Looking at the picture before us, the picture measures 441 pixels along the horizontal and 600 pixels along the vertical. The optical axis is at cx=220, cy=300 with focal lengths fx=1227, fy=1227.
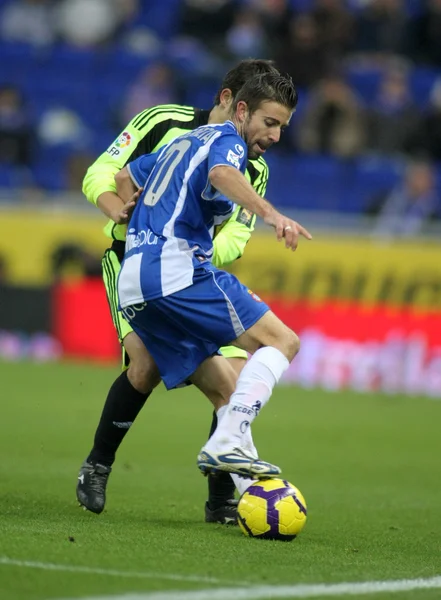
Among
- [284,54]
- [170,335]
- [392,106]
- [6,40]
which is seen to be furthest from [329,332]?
[170,335]

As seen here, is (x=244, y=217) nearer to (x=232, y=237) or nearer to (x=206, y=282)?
(x=232, y=237)

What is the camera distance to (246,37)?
18.9 metres

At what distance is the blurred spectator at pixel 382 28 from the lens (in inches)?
738

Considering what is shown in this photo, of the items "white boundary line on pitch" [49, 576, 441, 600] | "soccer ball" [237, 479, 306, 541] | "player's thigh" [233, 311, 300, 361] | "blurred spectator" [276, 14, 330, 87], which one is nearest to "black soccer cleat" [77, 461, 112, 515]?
"soccer ball" [237, 479, 306, 541]

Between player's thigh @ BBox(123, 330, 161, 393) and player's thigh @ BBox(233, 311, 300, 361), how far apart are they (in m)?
0.65

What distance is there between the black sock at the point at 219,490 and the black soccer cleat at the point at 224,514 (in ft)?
0.06

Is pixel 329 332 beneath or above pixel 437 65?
beneath

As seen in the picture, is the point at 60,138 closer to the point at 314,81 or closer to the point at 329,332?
the point at 314,81

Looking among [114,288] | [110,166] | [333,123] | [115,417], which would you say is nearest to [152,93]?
[333,123]

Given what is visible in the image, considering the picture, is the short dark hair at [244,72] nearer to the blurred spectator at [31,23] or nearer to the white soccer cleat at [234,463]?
the white soccer cleat at [234,463]

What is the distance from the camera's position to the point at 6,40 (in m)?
20.2

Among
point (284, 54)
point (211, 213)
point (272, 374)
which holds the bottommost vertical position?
point (272, 374)

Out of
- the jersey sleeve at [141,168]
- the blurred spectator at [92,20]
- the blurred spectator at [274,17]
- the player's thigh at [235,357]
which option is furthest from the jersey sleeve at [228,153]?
the blurred spectator at [92,20]

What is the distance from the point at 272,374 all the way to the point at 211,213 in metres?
0.82
